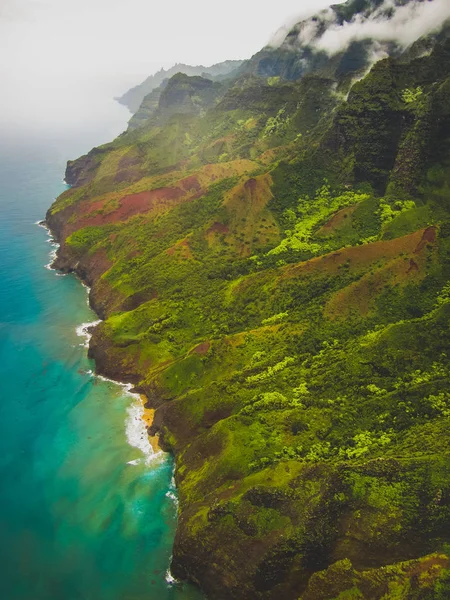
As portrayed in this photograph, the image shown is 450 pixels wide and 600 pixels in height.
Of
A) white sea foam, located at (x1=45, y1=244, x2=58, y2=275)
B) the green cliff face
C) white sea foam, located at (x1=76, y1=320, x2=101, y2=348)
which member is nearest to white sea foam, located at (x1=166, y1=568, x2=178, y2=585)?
the green cliff face

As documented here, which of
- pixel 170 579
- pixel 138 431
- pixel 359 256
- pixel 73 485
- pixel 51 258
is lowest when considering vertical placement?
pixel 170 579

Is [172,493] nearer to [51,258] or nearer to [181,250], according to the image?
[181,250]

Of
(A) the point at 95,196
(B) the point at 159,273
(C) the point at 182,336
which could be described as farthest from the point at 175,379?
(A) the point at 95,196

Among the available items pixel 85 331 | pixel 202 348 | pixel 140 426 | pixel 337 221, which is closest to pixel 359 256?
pixel 337 221

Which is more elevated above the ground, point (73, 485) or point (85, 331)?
point (85, 331)

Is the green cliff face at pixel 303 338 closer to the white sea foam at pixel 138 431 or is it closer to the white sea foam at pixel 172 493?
the white sea foam at pixel 172 493
